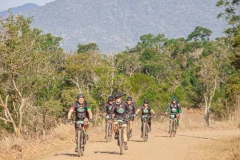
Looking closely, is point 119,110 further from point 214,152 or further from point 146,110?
point 146,110

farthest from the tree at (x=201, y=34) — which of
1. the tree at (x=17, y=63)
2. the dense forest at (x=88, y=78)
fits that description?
the tree at (x=17, y=63)

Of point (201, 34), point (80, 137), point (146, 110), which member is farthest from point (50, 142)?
point (201, 34)

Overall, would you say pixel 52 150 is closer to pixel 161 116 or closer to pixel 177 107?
pixel 177 107

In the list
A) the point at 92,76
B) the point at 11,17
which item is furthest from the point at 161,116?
the point at 11,17

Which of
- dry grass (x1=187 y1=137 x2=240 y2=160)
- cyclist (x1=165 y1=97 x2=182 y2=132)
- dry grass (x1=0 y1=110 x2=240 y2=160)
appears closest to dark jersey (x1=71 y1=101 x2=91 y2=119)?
dry grass (x1=0 y1=110 x2=240 y2=160)

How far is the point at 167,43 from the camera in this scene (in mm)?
117438

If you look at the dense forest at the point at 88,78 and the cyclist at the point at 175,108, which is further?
the dense forest at the point at 88,78

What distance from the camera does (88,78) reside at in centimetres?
5034

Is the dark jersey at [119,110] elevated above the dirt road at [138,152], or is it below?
above

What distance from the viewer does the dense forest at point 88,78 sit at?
27766 millimetres

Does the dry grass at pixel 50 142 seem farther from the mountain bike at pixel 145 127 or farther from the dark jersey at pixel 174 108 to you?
the dark jersey at pixel 174 108

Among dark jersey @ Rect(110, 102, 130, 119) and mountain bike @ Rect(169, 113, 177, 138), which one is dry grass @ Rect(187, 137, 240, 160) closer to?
dark jersey @ Rect(110, 102, 130, 119)

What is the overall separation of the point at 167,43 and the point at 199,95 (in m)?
50.0

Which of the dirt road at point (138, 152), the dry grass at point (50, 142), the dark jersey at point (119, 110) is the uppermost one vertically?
the dark jersey at point (119, 110)
